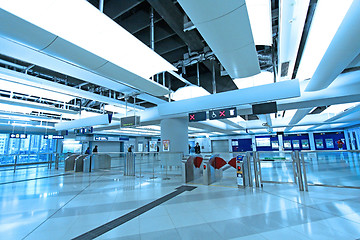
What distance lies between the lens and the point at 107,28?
3113 millimetres

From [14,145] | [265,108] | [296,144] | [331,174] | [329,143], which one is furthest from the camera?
[296,144]

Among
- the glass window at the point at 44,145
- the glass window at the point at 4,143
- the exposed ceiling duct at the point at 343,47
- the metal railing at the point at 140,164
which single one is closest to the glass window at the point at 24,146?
the glass window at the point at 44,145

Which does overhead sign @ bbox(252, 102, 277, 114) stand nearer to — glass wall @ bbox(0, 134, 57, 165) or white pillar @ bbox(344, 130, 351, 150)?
glass wall @ bbox(0, 134, 57, 165)

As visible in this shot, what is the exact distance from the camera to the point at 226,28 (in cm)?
274

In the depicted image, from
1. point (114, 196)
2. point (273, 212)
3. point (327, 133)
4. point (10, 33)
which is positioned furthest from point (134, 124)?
point (327, 133)

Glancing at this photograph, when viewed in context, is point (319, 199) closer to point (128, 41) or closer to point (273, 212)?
point (273, 212)

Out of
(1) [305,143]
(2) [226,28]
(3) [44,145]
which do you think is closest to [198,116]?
(2) [226,28]

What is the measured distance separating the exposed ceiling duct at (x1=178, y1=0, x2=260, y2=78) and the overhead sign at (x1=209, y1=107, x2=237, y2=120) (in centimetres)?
311

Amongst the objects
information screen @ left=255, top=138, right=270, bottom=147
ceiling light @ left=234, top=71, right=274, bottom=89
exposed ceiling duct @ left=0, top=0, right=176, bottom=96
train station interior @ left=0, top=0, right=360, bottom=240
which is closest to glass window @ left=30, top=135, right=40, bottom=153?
train station interior @ left=0, top=0, right=360, bottom=240

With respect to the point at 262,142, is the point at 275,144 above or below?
below

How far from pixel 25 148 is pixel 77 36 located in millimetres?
21239

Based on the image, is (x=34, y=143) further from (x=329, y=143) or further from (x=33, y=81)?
(x=329, y=143)

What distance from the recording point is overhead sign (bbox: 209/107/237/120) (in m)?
6.93

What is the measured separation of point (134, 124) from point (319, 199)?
7.41 meters
